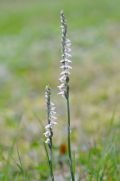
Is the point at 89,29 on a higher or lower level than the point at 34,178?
higher

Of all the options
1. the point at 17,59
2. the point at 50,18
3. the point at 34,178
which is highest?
the point at 50,18

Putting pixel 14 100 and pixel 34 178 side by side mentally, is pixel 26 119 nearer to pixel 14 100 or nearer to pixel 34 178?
pixel 14 100

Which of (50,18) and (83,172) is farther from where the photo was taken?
(50,18)

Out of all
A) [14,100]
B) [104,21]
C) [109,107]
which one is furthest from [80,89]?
[104,21]

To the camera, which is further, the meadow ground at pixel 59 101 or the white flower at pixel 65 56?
the meadow ground at pixel 59 101

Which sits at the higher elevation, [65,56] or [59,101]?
[65,56]

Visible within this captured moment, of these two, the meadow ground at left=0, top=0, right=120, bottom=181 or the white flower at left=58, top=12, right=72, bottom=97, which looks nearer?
the white flower at left=58, top=12, right=72, bottom=97

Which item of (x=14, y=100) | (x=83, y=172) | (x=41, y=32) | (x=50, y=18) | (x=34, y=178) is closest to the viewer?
(x=83, y=172)

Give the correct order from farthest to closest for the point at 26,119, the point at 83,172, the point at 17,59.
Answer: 1. the point at 17,59
2. the point at 26,119
3. the point at 83,172
